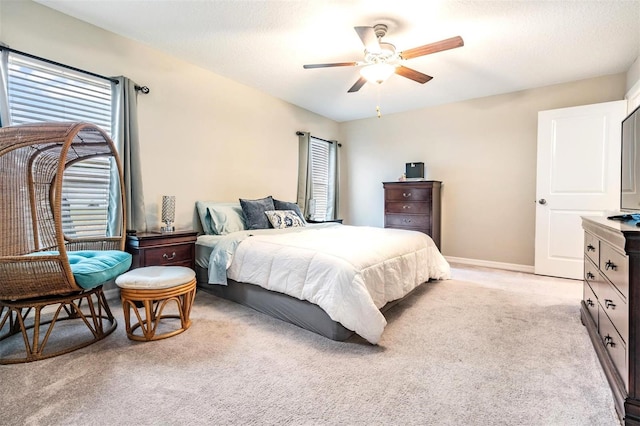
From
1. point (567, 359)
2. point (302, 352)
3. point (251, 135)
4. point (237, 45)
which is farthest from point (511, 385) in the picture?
point (251, 135)

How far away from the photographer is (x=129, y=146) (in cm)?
298

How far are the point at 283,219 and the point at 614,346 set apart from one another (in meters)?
3.01

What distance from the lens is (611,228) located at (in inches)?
60.1

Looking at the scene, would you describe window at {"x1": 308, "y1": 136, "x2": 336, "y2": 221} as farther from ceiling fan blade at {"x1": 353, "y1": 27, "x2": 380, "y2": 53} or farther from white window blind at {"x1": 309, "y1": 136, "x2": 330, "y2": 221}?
ceiling fan blade at {"x1": 353, "y1": 27, "x2": 380, "y2": 53}

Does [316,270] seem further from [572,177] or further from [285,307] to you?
[572,177]

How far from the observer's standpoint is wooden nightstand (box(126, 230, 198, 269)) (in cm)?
278

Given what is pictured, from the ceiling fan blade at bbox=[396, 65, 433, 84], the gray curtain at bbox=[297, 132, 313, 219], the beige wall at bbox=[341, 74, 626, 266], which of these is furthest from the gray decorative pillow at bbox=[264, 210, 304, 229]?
the beige wall at bbox=[341, 74, 626, 266]

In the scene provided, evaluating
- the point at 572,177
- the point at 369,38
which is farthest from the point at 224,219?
the point at 572,177

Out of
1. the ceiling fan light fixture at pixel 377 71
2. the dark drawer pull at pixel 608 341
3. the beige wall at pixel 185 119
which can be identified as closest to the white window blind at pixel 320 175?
the beige wall at pixel 185 119

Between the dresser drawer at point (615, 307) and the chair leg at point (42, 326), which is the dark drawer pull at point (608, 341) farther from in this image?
the chair leg at point (42, 326)

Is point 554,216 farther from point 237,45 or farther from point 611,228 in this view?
point 237,45

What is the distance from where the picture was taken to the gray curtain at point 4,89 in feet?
7.52

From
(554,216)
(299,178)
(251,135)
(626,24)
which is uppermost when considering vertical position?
(626,24)

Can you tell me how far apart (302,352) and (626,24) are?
3822 mm
